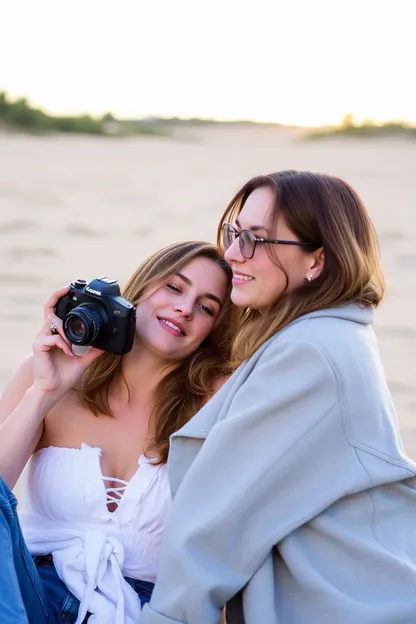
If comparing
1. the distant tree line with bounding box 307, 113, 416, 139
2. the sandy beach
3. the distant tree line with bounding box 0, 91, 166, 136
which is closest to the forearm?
the sandy beach

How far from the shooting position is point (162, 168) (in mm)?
18188

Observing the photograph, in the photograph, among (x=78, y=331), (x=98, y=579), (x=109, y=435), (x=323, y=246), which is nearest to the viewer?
(x=323, y=246)

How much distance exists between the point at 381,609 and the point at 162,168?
642 inches

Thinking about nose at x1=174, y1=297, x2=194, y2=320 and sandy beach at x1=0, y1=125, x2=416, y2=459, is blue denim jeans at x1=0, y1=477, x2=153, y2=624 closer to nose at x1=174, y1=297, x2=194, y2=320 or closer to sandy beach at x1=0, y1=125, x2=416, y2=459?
nose at x1=174, y1=297, x2=194, y2=320

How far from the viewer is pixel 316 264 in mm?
2457

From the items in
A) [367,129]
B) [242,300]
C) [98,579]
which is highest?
[242,300]

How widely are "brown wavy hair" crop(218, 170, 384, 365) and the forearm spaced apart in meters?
0.65

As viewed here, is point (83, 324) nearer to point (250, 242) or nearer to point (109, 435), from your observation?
point (109, 435)

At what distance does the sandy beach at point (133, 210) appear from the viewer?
7.59 metres

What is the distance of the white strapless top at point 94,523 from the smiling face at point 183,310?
1.09ft

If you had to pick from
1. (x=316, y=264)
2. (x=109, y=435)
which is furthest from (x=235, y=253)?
(x=109, y=435)

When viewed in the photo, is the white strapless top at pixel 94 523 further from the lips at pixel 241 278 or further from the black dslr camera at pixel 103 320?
the lips at pixel 241 278

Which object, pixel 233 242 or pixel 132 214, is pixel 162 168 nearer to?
pixel 132 214

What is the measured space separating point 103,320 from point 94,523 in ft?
1.73
